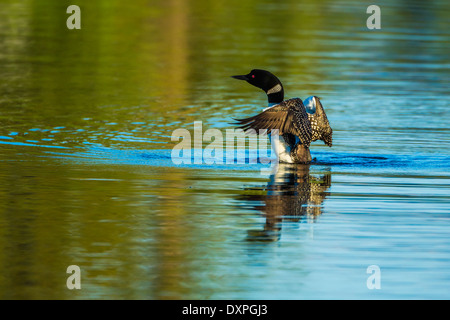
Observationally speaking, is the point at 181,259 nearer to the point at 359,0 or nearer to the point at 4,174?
the point at 4,174

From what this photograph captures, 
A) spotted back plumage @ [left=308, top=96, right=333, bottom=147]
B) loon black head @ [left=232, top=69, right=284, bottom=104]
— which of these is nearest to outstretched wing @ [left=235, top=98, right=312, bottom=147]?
spotted back plumage @ [left=308, top=96, right=333, bottom=147]

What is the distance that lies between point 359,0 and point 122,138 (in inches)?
1317

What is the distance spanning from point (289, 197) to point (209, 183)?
105 centimetres

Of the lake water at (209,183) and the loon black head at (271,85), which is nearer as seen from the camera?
the lake water at (209,183)

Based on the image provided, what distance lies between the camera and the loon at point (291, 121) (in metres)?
11.8

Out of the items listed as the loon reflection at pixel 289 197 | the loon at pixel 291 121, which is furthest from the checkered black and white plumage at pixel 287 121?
the loon reflection at pixel 289 197

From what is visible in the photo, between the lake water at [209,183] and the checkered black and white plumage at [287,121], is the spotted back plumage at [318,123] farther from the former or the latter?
the lake water at [209,183]

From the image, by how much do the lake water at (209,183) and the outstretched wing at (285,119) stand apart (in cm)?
52

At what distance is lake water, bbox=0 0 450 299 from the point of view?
7.75m

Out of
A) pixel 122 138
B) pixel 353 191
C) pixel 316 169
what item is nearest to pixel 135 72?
pixel 122 138

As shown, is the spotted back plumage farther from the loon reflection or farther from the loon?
the loon reflection
